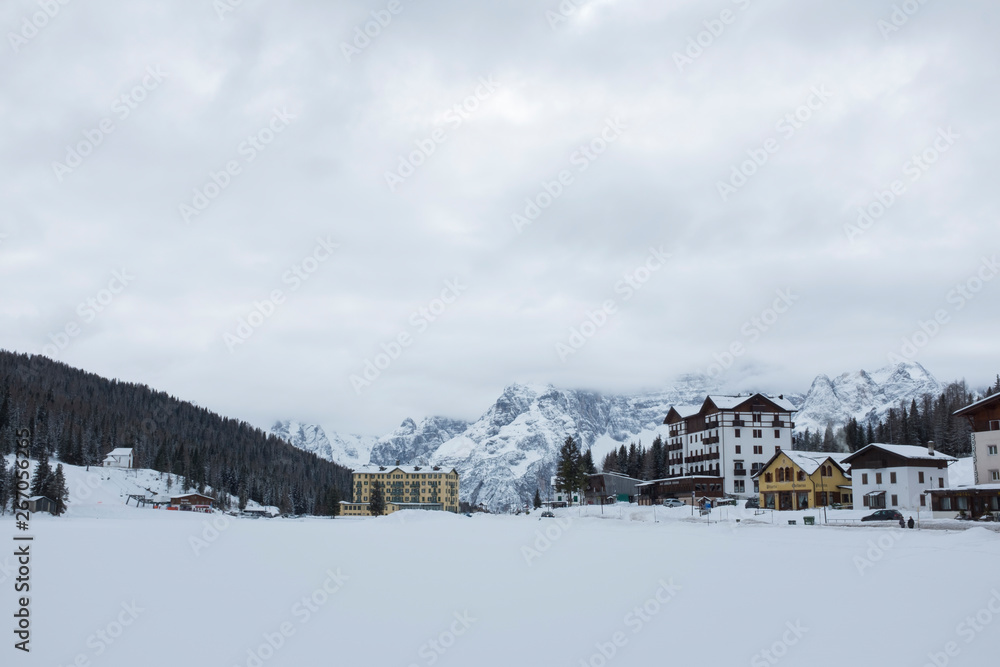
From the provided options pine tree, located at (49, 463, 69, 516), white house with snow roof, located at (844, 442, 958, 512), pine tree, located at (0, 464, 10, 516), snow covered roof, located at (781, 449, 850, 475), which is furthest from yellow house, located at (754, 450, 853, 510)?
pine tree, located at (0, 464, 10, 516)

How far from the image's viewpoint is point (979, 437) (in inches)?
2820

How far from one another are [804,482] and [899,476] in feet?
54.1

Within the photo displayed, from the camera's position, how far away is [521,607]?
72.6ft

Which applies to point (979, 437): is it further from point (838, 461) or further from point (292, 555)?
point (292, 555)

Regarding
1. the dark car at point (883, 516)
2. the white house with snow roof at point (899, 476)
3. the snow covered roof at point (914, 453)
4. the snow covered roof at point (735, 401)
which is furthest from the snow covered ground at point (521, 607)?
the snow covered roof at point (735, 401)

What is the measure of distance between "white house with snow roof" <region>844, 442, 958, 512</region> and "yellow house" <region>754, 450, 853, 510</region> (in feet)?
29.1

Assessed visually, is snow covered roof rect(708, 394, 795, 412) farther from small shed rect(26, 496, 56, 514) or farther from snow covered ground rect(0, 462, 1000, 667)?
small shed rect(26, 496, 56, 514)

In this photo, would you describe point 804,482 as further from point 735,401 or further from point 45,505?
point 45,505

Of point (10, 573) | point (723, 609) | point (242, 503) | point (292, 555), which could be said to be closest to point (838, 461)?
point (292, 555)

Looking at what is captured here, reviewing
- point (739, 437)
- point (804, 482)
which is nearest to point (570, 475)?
point (739, 437)

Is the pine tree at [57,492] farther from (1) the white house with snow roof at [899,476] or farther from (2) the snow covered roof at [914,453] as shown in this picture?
(2) the snow covered roof at [914,453]

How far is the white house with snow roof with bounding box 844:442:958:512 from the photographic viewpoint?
77856mm

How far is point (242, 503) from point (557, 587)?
173553mm

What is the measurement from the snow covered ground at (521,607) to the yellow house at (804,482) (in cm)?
5470
